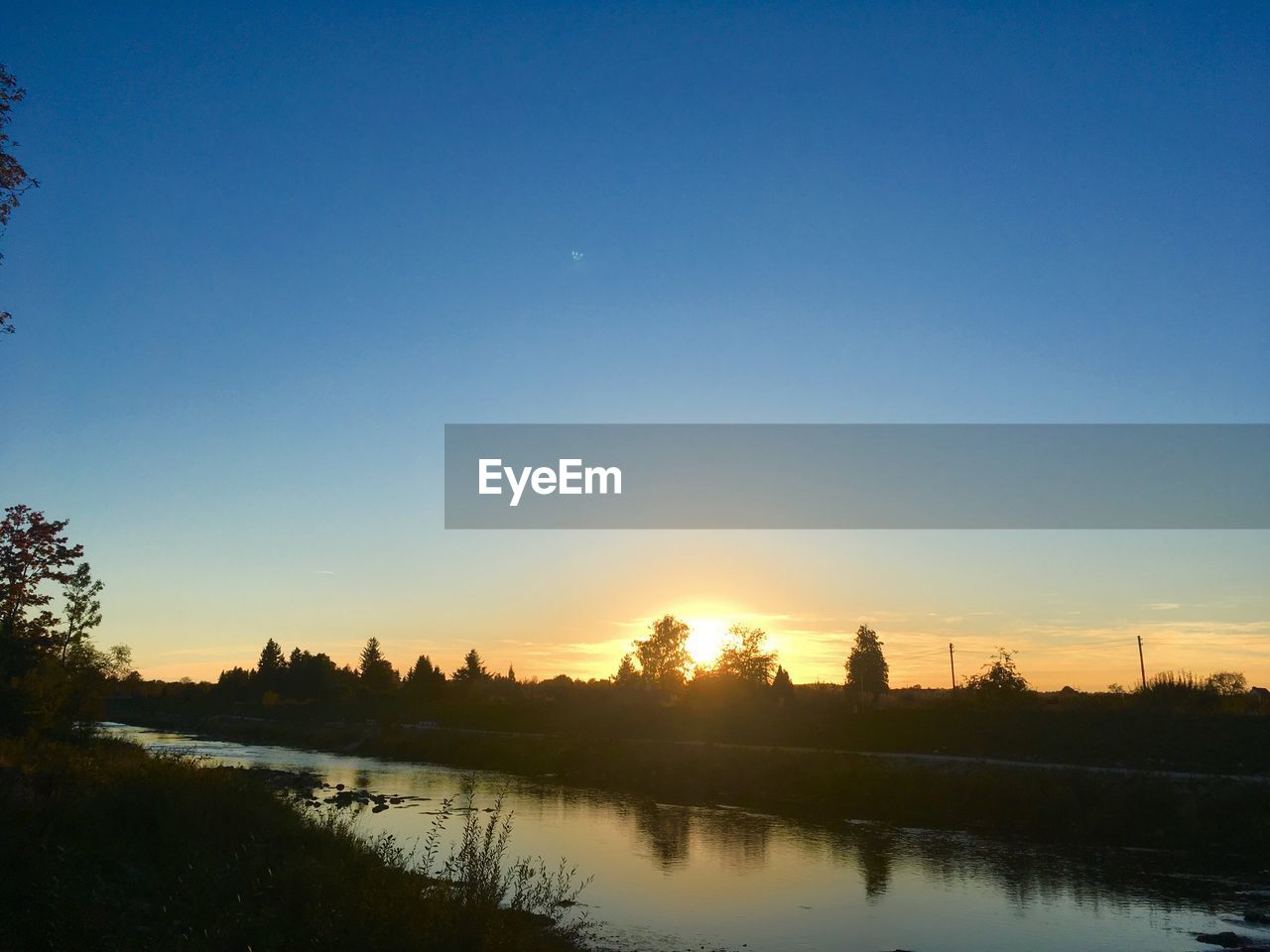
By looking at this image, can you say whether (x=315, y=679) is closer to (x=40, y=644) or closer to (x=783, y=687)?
(x=783, y=687)

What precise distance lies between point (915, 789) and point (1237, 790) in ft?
45.2

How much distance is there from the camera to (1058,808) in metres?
37.5

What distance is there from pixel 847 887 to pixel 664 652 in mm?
112164

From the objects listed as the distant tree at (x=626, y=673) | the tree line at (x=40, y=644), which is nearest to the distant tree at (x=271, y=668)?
the distant tree at (x=626, y=673)

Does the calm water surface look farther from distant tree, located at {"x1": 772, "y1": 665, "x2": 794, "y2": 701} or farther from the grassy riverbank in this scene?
distant tree, located at {"x1": 772, "y1": 665, "x2": 794, "y2": 701}

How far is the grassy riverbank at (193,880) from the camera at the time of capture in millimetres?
12117

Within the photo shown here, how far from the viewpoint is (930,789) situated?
140ft

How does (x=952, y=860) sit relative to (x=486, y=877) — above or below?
below

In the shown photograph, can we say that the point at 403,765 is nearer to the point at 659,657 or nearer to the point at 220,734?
the point at 220,734

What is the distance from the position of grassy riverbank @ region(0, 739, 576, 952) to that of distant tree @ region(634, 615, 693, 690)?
115 metres

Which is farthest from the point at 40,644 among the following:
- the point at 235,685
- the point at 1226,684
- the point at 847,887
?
the point at 235,685

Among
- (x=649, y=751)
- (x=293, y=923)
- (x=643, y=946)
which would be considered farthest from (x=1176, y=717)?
(x=293, y=923)

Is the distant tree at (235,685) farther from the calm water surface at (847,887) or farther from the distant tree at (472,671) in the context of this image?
the calm water surface at (847,887)

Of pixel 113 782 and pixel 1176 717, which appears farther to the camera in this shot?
pixel 1176 717
